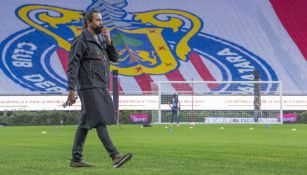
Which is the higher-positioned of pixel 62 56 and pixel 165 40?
pixel 165 40

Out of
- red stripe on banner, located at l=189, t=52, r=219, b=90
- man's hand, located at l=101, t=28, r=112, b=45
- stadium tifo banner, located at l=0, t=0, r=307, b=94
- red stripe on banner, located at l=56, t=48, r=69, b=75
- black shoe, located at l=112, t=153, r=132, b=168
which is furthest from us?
red stripe on banner, located at l=189, t=52, r=219, b=90

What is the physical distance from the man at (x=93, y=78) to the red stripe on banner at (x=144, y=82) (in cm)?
3682

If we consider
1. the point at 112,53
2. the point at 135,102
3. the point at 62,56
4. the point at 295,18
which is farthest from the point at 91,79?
the point at 295,18

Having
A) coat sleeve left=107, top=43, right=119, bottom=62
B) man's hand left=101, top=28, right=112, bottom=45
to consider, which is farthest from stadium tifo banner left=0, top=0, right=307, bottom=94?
man's hand left=101, top=28, right=112, bottom=45

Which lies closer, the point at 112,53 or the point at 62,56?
the point at 112,53

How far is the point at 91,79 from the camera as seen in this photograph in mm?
9016

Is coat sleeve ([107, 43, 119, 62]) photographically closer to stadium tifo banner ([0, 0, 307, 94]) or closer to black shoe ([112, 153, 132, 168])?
black shoe ([112, 153, 132, 168])

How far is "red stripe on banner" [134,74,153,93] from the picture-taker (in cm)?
4616

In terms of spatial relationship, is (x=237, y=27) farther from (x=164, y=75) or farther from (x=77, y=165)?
(x=77, y=165)

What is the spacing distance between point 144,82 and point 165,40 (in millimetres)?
4464

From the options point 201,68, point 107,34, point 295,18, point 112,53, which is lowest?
point 112,53

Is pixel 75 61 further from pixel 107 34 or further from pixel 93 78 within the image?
pixel 107 34

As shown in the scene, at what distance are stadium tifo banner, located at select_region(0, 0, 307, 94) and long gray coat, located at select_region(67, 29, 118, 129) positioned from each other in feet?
119

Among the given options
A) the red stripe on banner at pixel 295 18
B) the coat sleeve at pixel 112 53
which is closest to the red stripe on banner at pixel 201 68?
the red stripe on banner at pixel 295 18
